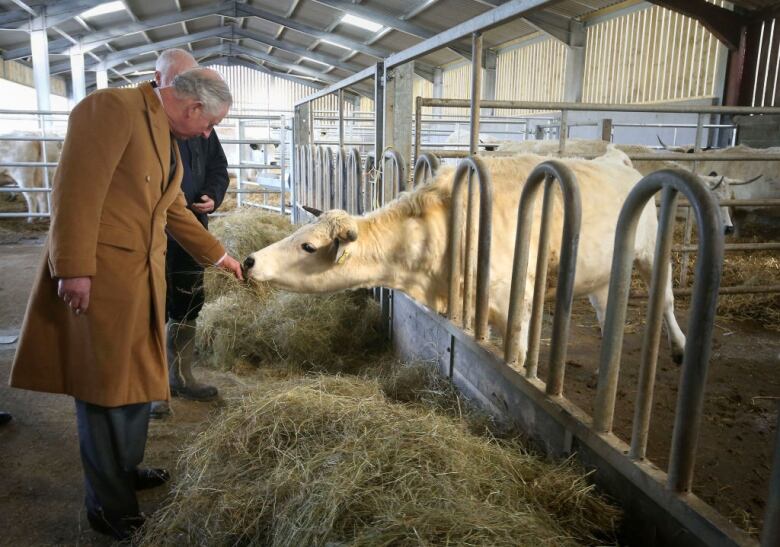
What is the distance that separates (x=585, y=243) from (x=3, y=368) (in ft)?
13.0

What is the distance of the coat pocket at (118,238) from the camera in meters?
2.07

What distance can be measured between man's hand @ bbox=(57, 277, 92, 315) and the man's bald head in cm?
90

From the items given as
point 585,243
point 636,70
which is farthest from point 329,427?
point 636,70

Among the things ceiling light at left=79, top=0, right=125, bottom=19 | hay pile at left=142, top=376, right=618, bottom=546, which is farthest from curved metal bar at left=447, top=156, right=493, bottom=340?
ceiling light at left=79, top=0, right=125, bottom=19

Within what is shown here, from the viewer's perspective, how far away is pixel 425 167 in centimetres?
373

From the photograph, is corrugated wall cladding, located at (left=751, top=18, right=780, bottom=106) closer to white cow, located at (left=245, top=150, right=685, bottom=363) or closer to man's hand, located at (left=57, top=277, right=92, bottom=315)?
white cow, located at (left=245, top=150, right=685, bottom=363)

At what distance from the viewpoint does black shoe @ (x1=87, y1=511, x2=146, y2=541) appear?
7.51 feet

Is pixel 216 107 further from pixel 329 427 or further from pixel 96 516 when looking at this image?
pixel 96 516

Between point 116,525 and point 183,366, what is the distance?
150cm

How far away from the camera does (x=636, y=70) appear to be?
14.9m

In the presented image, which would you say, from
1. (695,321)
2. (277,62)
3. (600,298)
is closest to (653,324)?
(695,321)

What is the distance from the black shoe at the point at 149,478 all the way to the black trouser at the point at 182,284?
1074 mm

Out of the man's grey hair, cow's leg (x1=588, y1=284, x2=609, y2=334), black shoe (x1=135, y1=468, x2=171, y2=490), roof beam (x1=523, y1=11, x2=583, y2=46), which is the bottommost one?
black shoe (x1=135, y1=468, x2=171, y2=490)

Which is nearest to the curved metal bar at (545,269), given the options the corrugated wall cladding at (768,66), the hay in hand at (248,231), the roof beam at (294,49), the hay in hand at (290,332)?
the hay in hand at (290,332)
